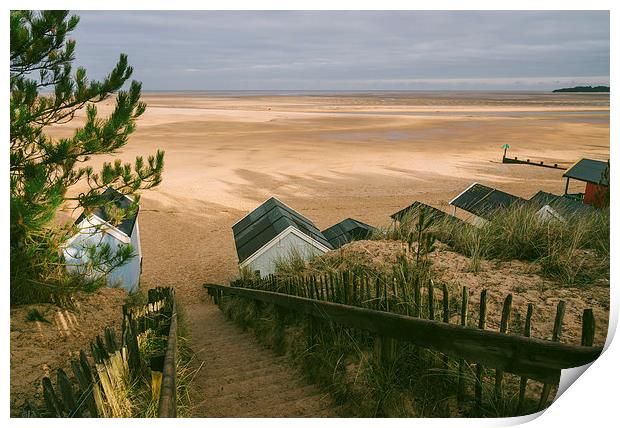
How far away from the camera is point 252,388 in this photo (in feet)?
12.0

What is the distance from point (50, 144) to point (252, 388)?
2574 mm

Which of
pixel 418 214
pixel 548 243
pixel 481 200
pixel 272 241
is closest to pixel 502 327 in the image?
pixel 548 243

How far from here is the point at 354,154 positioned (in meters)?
32.6

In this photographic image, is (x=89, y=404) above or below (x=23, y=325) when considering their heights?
above

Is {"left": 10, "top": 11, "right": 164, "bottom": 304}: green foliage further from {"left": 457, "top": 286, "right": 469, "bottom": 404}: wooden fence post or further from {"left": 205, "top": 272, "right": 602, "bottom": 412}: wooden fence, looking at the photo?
{"left": 457, "top": 286, "right": 469, "bottom": 404}: wooden fence post

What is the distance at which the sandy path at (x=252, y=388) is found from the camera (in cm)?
324

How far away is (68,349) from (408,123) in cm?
5209

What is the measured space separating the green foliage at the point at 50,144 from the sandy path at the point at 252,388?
153 centimetres

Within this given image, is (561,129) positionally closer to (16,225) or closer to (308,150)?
(308,150)

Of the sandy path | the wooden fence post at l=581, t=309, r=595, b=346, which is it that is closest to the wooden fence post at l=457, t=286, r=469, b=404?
the wooden fence post at l=581, t=309, r=595, b=346

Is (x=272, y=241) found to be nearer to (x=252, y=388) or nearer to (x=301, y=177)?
(x=252, y=388)

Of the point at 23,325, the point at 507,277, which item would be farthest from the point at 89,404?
the point at 507,277

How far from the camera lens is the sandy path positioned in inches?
127

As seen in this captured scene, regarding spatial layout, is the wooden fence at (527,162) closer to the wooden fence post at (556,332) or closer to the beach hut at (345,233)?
the beach hut at (345,233)
